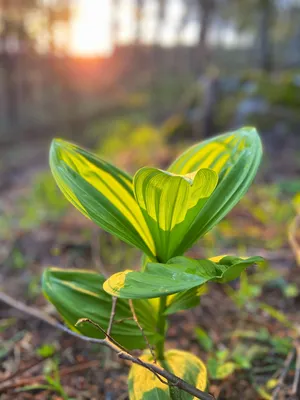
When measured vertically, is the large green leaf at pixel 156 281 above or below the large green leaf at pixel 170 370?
above

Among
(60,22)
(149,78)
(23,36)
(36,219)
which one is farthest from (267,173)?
(149,78)

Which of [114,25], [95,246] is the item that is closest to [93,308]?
[95,246]

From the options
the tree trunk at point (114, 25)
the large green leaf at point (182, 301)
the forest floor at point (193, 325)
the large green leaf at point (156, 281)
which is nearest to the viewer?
the large green leaf at point (156, 281)

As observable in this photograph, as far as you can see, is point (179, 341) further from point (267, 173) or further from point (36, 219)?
point (267, 173)

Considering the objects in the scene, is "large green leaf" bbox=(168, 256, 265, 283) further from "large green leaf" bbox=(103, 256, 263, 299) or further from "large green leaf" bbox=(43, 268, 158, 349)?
"large green leaf" bbox=(43, 268, 158, 349)

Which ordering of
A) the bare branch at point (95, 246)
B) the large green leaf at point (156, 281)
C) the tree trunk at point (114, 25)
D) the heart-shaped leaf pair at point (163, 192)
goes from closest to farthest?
the large green leaf at point (156, 281), the heart-shaped leaf pair at point (163, 192), the bare branch at point (95, 246), the tree trunk at point (114, 25)

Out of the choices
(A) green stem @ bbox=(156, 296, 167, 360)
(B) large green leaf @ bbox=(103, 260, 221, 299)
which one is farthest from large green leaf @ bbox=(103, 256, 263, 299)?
(A) green stem @ bbox=(156, 296, 167, 360)

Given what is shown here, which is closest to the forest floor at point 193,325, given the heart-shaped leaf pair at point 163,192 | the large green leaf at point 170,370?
the large green leaf at point 170,370

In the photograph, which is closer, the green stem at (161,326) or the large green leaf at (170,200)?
the large green leaf at (170,200)

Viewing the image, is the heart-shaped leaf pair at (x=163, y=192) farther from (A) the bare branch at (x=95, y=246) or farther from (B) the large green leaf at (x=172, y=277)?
(A) the bare branch at (x=95, y=246)
